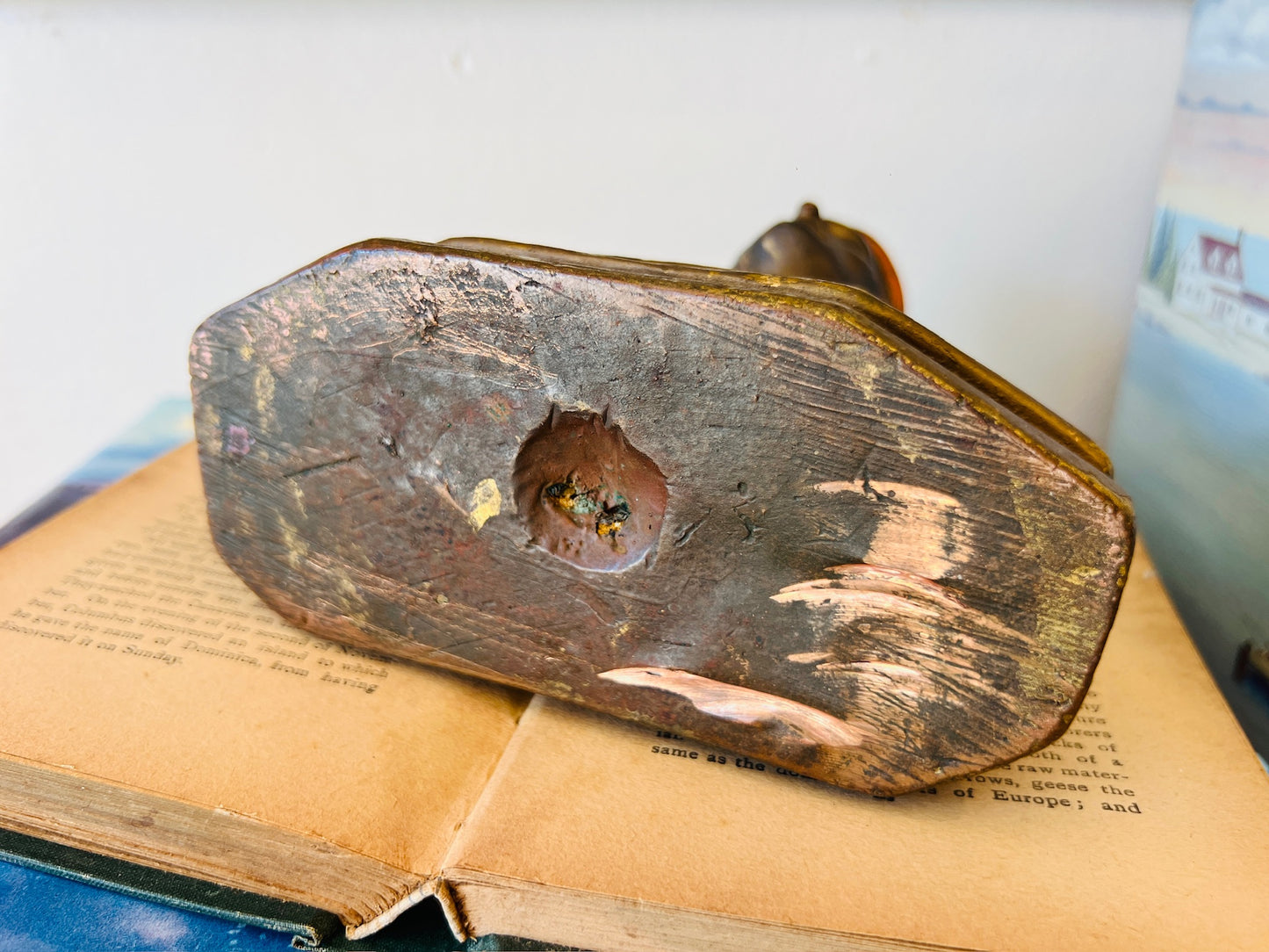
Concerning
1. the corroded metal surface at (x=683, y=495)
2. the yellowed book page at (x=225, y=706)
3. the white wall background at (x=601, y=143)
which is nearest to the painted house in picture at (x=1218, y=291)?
the white wall background at (x=601, y=143)

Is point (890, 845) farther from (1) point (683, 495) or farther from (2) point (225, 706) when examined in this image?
(2) point (225, 706)

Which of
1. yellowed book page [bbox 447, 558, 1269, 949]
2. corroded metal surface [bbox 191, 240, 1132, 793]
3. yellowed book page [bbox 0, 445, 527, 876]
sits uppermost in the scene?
corroded metal surface [bbox 191, 240, 1132, 793]

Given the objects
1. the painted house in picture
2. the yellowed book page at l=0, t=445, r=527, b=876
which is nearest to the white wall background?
the painted house in picture

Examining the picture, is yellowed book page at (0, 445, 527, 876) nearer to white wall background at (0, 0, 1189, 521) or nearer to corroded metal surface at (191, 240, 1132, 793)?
corroded metal surface at (191, 240, 1132, 793)

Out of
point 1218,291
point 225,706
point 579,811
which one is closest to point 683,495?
point 579,811

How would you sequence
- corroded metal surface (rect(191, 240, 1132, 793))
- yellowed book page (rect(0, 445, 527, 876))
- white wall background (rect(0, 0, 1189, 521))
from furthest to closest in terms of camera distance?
white wall background (rect(0, 0, 1189, 521)) < yellowed book page (rect(0, 445, 527, 876)) < corroded metal surface (rect(191, 240, 1132, 793))

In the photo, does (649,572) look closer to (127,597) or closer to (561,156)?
(127,597)

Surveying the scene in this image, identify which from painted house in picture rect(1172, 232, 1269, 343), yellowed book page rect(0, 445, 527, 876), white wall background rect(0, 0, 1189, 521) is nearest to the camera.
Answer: yellowed book page rect(0, 445, 527, 876)

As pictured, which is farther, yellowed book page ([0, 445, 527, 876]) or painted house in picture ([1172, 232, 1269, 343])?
painted house in picture ([1172, 232, 1269, 343])
